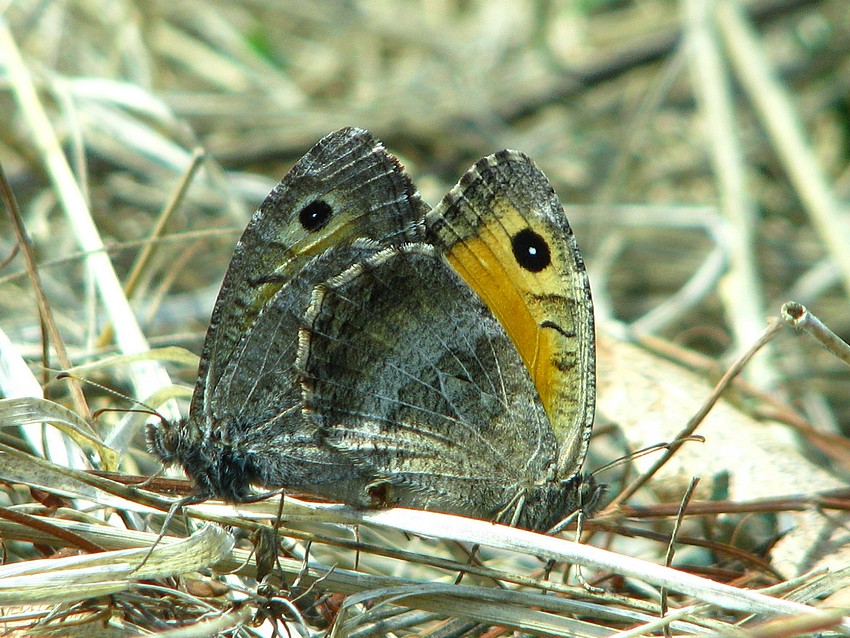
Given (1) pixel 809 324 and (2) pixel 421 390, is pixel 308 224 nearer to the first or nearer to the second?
(2) pixel 421 390

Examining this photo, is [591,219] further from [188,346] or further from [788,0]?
[188,346]

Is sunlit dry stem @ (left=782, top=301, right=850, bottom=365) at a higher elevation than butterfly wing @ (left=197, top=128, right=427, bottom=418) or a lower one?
lower

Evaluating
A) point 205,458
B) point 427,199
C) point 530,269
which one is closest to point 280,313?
point 205,458

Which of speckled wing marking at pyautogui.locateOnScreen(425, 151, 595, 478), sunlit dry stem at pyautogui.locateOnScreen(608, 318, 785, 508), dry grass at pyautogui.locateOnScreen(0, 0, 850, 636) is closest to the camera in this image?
dry grass at pyautogui.locateOnScreen(0, 0, 850, 636)

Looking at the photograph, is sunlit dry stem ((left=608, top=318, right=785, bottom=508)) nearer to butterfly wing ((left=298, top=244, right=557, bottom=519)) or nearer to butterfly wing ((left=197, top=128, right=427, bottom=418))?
butterfly wing ((left=298, top=244, right=557, bottom=519))

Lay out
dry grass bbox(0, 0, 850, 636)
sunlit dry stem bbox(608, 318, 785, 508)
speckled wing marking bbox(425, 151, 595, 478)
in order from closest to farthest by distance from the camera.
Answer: dry grass bbox(0, 0, 850, 636) → sunlit dry stem bbox(608, 318, 785, 508) → speckled wing marking bbox(425, 151, 595, 478)

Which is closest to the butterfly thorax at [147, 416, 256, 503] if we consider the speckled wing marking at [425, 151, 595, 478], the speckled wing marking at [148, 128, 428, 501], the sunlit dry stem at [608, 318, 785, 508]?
the speckled wing marking at [148, 128, 428, 501]
